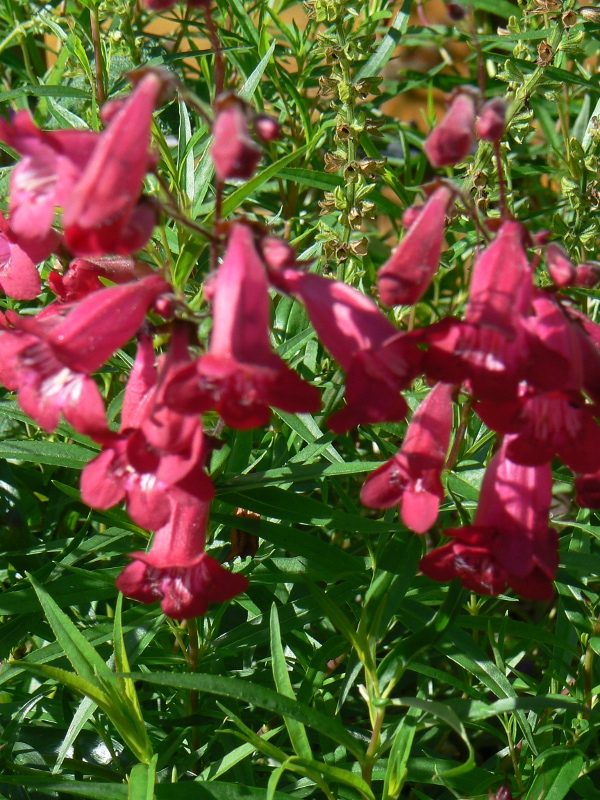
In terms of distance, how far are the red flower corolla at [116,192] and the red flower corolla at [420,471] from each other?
600 mm

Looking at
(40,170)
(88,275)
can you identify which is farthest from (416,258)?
(88,275)

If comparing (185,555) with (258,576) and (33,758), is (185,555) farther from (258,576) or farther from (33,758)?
(33,758)

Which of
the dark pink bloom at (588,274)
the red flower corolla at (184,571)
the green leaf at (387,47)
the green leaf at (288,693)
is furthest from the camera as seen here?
the green leaf at (387,47)

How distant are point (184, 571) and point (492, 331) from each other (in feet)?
2.23

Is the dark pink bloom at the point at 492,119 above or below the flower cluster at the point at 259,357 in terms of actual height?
above

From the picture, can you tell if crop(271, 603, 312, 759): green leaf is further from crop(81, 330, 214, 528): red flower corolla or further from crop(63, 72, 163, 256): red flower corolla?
crop(63, 72, 163, 256): red flower corolla

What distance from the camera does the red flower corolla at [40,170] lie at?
1.58 m

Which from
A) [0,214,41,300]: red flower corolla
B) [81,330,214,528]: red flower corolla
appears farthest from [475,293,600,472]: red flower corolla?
[0,214,41,300]: red flower corolla

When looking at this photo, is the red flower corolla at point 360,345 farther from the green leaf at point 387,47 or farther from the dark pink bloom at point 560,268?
the green leaf at point 387,47

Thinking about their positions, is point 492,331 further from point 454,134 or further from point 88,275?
point 88,275

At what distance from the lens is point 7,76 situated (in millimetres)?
3635

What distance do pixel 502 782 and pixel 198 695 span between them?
2.22ft

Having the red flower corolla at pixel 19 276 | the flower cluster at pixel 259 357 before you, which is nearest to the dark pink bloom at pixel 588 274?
the flower cluster at pixel 259 357

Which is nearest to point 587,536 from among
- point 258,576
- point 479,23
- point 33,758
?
point 258,576
